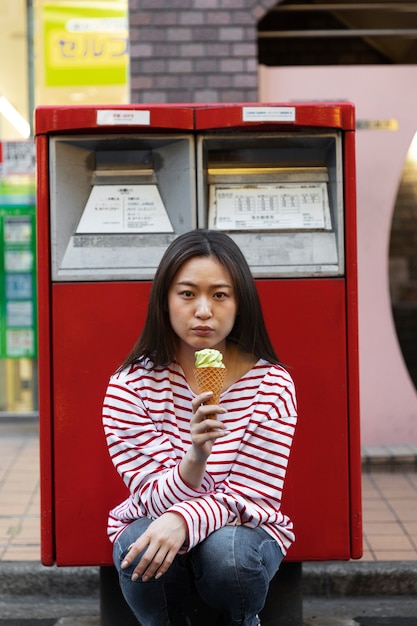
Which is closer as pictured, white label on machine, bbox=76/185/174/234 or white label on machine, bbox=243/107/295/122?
white label on machine, bbox=243/107/295/122

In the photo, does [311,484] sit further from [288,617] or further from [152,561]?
[152,561]

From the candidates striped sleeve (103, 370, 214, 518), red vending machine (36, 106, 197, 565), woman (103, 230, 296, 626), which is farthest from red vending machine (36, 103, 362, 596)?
striped sleeve (103, 370, 214, 518)

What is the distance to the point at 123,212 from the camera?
3.24m

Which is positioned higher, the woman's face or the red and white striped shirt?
the woman's face

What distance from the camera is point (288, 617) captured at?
3.37 meters

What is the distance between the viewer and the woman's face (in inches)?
104

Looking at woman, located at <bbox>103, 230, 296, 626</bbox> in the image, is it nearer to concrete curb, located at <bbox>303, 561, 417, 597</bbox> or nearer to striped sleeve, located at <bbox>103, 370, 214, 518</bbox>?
striped sleeve, located at <bbox>103, 370, 214, 518</bbox>

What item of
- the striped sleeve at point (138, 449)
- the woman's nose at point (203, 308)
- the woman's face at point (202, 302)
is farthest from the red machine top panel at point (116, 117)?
the striped sleeve at point (138, 449)

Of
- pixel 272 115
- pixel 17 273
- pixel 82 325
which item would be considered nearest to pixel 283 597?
pixel 82 325

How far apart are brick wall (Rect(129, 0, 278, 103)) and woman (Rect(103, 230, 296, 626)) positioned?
10.9ft

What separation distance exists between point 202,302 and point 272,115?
813 mm

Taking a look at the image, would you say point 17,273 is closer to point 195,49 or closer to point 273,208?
point 195,49

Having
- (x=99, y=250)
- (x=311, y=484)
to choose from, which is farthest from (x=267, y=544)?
Answer: (x=99, y=250)

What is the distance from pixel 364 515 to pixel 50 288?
7.49ft
